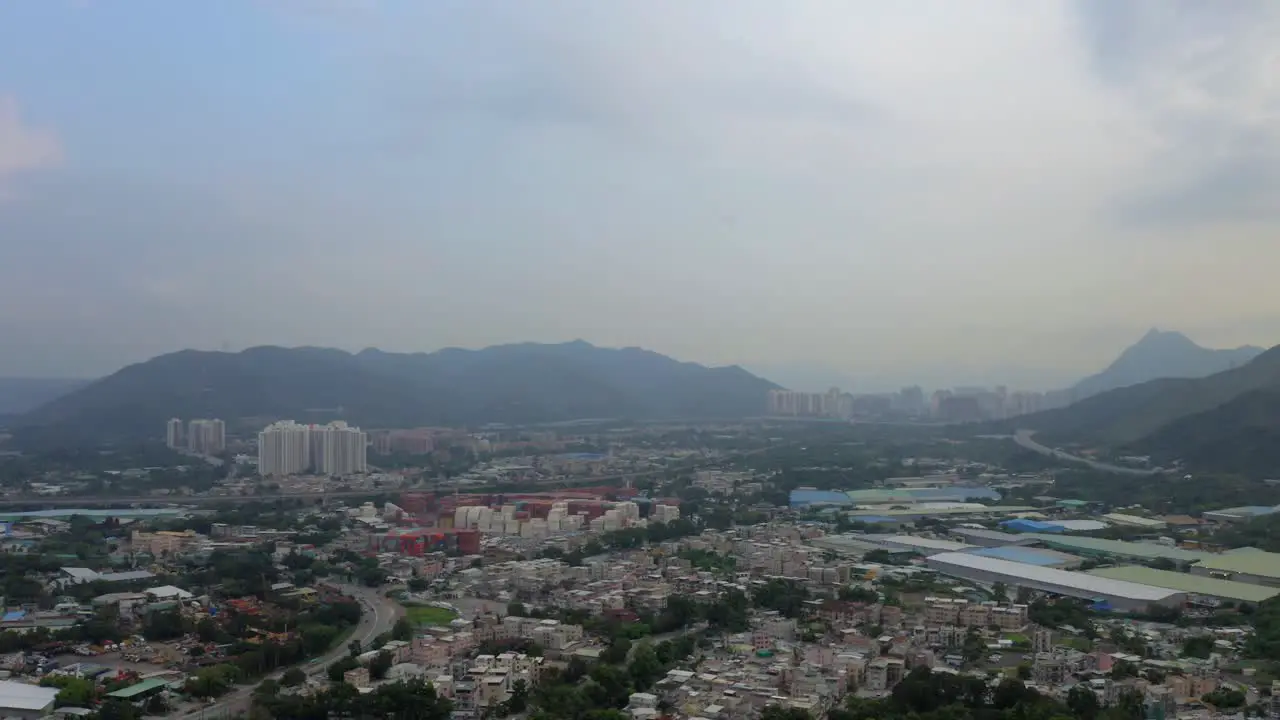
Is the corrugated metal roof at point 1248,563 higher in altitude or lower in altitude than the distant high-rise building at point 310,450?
lower

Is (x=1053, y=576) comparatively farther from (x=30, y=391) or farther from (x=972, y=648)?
(x=30, y=391)

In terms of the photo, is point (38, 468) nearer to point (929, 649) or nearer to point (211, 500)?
point (211, 500)

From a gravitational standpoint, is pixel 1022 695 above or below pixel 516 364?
below

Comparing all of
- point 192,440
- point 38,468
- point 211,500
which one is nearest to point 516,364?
point 192,440

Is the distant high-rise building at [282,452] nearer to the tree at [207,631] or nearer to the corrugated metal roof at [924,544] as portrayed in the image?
the corrugated metal roof at [924,544]

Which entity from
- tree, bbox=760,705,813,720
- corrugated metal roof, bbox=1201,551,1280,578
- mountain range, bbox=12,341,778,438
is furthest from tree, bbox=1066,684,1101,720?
mountain range, bbox=12,341,778,438

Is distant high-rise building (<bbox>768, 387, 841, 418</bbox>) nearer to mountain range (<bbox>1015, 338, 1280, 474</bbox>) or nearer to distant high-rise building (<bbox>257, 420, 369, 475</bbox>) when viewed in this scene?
mountain range (<bbox>1015, 338, 1280, 474</bbox>)

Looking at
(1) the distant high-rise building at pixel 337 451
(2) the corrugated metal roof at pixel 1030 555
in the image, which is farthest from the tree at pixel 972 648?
(1) the distant high-rise building at pixel 337 451
